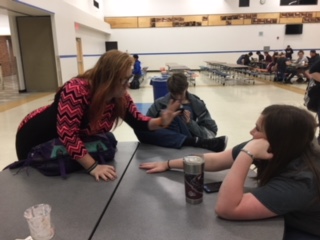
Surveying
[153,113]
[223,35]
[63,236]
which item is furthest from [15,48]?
[223,35]

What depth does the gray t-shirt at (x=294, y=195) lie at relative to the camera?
99cm

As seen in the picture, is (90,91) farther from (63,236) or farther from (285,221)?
(285,221)

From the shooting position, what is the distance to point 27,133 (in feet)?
5.37

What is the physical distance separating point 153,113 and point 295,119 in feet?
4.94

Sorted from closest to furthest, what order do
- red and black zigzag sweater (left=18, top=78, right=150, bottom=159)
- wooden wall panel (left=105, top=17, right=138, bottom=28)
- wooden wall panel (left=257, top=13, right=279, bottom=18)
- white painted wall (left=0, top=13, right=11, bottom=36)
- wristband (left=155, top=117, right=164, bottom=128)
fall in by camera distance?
red and black zigzag sweater (left=18, top=78, right=150, bottom=159) → wristband (left=155, top=117, right=164, bottom=128) → white painted wall (left=0, top=13, right=11, bottom=36) → wooden wall panel (left=257, top=13, right=279, bottom=18) → wooden wall panel (left=105, top=17, right=138, bottom=28)

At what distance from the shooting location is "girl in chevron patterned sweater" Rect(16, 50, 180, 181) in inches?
56.8

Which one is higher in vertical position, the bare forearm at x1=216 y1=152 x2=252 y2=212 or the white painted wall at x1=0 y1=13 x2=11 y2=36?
the white painted wall at x1=0 y1=13 x2=11 y2=36

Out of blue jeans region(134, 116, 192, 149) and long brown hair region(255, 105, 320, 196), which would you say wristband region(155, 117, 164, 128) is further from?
long brown hair region(255, 105, 320, 196)

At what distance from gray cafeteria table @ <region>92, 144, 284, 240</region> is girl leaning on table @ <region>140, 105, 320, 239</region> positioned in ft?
0.17

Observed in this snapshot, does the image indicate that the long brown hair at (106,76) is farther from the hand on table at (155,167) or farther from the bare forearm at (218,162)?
the bare forearm at (218,162)

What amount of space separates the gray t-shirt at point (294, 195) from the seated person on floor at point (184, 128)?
2.98 ft

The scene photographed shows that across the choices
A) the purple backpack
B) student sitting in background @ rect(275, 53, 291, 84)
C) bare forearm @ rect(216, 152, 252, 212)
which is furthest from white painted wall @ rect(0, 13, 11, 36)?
bare forearm @ rect(216, 152, 252, 212)

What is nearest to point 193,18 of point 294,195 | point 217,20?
point 217,20

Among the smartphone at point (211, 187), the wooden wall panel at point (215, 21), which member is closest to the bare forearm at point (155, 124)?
the smartphone at point (211, 187)
